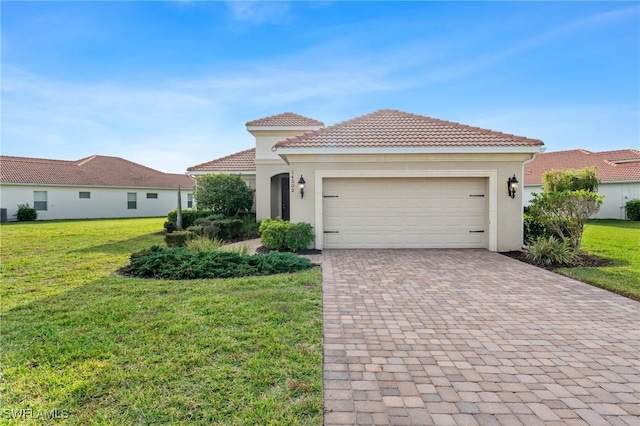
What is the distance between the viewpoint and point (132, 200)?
28.7 m

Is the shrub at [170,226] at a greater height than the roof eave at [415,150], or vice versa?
the roof eave at [415,150]

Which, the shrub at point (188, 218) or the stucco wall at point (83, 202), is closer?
the shrub at point (188, 218)

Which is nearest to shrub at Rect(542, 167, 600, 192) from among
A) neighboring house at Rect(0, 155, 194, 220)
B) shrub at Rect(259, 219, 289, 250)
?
shrub at Rect(259, 219, 289, 250)

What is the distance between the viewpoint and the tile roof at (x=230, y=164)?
17.2 meters

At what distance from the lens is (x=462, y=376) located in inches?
119

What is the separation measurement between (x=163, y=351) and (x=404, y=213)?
825 cm

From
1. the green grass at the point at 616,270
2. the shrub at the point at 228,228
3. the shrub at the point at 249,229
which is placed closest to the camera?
the green grass at the point at 616,270

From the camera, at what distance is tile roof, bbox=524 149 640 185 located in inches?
891

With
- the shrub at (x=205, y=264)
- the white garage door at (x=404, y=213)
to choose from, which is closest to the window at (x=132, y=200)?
the shrub at (x=205, y=264)

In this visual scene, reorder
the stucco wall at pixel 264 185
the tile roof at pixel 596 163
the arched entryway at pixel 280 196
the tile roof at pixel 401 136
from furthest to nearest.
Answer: the tile roof at pixel 596 163, the arched entryway at pixel 280 196, the stucco wall at pixel 264 185, the tile roof at pixel 401 136

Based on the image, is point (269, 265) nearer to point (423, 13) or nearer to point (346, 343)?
point (346, 343)

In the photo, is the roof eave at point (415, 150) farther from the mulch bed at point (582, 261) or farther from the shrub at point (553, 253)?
the mulch bed at point (582, 261)

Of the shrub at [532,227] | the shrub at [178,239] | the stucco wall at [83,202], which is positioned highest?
the stucco wall at [83,202]

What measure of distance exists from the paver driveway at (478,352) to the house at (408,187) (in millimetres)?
3687
